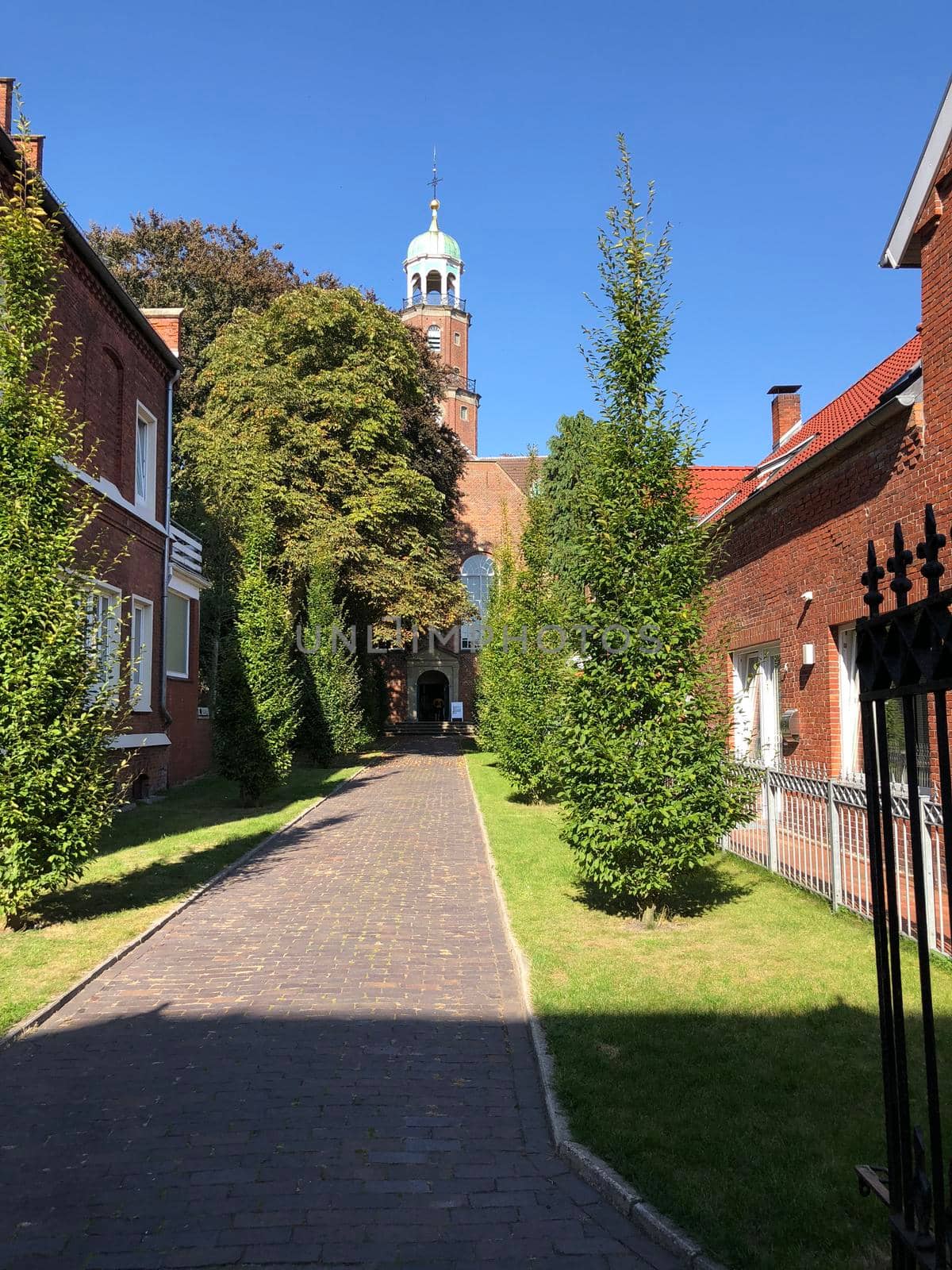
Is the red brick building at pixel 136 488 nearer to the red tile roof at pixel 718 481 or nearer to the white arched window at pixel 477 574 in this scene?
the red tile roof at pixel 718 481

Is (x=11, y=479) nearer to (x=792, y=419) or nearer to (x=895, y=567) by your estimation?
(x=895, y=567)

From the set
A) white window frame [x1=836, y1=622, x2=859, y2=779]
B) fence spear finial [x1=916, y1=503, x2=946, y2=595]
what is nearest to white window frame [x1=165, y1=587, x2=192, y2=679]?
white window frame [x1=836, y1=622, x2=859, y2=779]

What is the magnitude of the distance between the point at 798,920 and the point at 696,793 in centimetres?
146

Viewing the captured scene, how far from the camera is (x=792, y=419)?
19.2 metres

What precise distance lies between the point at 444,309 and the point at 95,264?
55250 mm

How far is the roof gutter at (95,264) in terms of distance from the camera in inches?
446

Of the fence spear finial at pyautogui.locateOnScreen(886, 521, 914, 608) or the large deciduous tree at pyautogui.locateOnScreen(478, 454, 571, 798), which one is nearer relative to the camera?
the fence spear finial at pyautogui.locateOnScreen(886, 521, 914, 608)

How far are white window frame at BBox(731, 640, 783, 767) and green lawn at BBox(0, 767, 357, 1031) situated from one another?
7183 millimetres

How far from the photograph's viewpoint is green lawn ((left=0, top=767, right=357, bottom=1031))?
7113 millimetres

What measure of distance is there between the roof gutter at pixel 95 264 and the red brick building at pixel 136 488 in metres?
0.03

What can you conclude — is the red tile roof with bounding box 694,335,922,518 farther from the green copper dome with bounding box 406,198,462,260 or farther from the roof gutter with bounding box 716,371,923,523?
the green copper dome with bounding box 406,198,462,260

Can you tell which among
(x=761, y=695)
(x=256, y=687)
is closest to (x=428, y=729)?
(x=256, y=687)

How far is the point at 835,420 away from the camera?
46.5ft

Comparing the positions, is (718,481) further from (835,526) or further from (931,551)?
(931,551)
